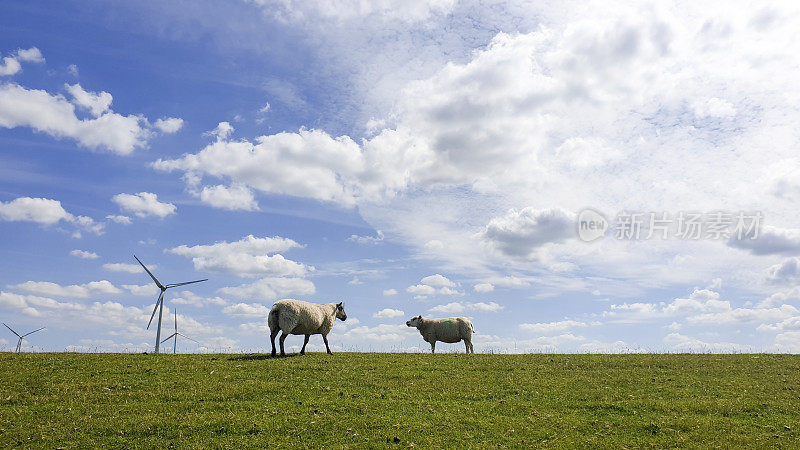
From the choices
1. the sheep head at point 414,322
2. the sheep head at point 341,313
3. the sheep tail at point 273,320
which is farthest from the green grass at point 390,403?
the sheep head at point 414,322

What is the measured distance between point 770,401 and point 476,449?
11.5m

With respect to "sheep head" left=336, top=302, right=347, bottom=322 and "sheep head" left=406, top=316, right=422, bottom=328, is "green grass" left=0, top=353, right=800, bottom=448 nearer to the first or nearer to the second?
"sheep head" left=336, top=302, right=347, bottom=322

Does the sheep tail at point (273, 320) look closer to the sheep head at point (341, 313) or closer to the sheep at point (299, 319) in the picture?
the sheep at point (299, 319)

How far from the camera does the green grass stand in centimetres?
1353

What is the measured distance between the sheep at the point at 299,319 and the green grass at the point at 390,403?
2.66 meters

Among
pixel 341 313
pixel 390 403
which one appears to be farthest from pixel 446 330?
pixel 390 403

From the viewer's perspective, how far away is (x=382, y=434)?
13.4 meters

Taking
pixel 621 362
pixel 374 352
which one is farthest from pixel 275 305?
pixel 621 362

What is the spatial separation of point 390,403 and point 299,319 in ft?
36.5

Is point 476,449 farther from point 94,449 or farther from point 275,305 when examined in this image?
point 275,305

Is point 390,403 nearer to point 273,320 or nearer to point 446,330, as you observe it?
point 273,320

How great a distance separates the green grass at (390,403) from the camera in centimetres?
1353

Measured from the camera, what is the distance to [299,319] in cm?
2592

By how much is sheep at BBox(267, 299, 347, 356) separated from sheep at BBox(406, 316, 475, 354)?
890 centimetres
